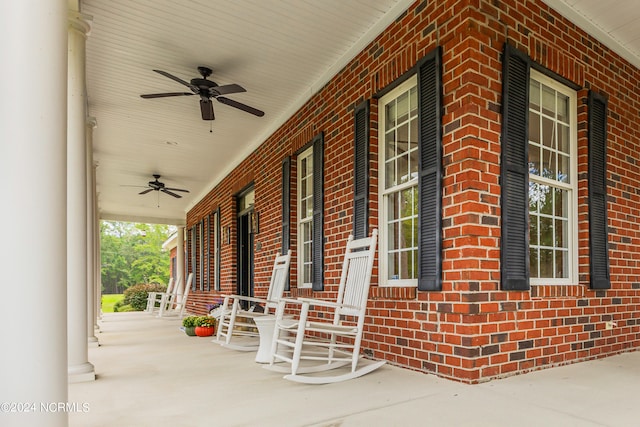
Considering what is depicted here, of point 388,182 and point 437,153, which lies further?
point 388,182

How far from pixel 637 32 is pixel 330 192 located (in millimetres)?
3047

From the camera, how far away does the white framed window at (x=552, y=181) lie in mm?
3557

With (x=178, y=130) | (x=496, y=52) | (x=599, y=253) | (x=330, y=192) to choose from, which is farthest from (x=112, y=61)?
(x=599, y=253)

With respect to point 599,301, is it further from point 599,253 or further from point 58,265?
point 58,265

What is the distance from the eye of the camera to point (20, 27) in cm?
150

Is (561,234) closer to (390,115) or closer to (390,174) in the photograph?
(390,174)

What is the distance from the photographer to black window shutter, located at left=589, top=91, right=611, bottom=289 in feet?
12.3

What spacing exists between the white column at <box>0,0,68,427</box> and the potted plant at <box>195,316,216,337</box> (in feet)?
14.1

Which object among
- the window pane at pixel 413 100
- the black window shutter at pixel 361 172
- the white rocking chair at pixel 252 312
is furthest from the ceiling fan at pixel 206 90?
the white rocking chair at pixel 252 312

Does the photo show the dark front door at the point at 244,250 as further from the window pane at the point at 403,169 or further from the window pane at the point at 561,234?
the window pane at the point at 561,234

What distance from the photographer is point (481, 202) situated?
119 inches

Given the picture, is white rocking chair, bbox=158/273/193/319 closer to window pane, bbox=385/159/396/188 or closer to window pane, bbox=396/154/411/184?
window pane, bbox=385/159/396/188

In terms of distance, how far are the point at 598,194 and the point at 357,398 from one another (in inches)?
107

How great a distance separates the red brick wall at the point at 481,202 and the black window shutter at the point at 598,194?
7cm
